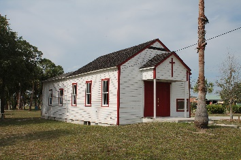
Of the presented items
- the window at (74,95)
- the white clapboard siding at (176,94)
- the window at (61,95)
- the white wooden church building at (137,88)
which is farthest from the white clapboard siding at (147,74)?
the window at (61,95)

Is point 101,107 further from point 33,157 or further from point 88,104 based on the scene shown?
point 33,157

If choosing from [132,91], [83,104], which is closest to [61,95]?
[83,104]

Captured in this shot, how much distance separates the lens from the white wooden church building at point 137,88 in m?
16.2

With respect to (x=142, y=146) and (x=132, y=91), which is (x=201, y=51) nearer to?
(x=132, y=91)

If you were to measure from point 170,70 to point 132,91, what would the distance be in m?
2.81

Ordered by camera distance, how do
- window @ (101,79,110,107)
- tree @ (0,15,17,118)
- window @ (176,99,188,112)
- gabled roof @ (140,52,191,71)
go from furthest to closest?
tree @ (0,15,17,118) < window @ (176,99,188,112) < window @ (101,79,110,107) < gabled roof @ (140,52,191,71)

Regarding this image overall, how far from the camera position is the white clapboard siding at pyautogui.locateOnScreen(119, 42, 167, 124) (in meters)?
16.2

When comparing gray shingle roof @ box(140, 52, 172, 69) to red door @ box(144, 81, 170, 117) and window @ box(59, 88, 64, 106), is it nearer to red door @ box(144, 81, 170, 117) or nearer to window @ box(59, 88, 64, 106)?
red door @ box(144, 81, 170, 117)

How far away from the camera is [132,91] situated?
54.7ft

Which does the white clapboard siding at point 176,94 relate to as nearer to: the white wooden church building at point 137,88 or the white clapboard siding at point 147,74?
the white wooden church building at point 137,88

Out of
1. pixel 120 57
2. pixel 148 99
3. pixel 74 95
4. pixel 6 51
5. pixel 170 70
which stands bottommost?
pixel 148 99

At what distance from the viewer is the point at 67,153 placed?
9.24 metres

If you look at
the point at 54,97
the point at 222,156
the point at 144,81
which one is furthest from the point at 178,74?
the point at 54,97

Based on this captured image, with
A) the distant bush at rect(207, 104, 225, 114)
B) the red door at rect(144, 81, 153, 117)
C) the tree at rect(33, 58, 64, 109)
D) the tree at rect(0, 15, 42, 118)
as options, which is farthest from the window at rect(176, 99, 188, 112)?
the tree at rect(33, 58, 64, 109)
